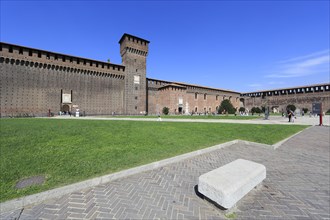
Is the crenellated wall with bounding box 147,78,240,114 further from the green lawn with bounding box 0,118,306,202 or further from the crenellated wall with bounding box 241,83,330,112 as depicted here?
the green lawn with bounding box 0,118,306,202

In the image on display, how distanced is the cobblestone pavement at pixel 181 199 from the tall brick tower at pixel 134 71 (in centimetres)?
3674

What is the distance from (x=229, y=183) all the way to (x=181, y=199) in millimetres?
923

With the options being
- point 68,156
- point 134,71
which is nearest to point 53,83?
point 134,71

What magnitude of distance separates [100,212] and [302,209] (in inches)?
132

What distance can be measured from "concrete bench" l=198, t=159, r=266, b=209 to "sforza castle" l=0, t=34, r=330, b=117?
113ft

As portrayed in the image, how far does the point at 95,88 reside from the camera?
116ft

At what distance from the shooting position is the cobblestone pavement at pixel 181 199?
2.51 m

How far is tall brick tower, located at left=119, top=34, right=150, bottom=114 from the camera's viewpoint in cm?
3911

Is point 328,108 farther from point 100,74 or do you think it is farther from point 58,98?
point 58,98

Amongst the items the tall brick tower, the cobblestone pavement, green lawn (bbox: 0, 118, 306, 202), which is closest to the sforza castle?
the tall brick tower

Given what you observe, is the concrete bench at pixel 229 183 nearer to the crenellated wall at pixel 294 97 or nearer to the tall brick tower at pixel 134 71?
the tall brick tower at pixel 134 71

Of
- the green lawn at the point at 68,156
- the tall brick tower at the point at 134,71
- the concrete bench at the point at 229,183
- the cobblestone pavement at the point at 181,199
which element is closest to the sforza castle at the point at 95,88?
the tall brick tower at the point at 134,71

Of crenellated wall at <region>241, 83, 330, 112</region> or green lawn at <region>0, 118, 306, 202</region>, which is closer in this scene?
green lawn at <region>0, 118, 306, 202</region>

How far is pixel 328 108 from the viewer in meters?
46.7
